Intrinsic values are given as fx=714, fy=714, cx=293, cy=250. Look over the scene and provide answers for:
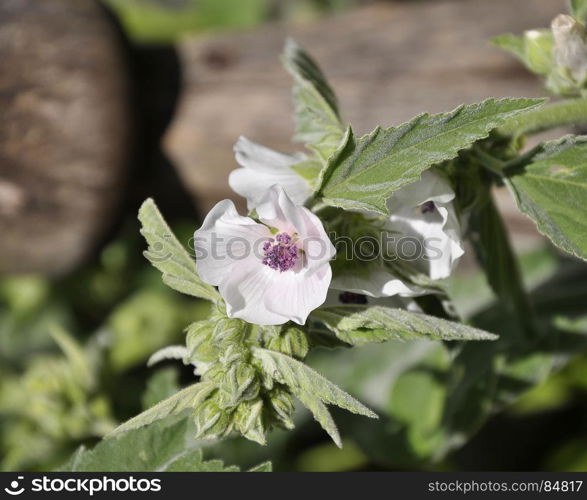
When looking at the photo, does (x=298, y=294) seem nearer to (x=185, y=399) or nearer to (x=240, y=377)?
(x=240, y=377)

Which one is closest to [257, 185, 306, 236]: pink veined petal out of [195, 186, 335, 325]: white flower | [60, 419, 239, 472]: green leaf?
[195, 186, 335, 325]: white flower

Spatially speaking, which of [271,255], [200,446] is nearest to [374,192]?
[271,255]

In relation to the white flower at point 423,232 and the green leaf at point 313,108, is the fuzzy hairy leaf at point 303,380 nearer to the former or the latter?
the white flower at point 423,232

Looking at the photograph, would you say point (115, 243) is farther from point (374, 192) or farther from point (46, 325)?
point (374, 192)

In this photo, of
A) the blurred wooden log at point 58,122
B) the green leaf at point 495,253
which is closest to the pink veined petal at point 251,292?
the green leaf at point 495,253

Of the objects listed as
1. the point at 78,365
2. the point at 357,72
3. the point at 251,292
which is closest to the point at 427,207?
the point at 251,292

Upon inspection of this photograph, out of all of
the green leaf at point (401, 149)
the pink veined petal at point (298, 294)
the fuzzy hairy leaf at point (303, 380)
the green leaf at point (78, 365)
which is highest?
the green leaf at point (401, 149)
